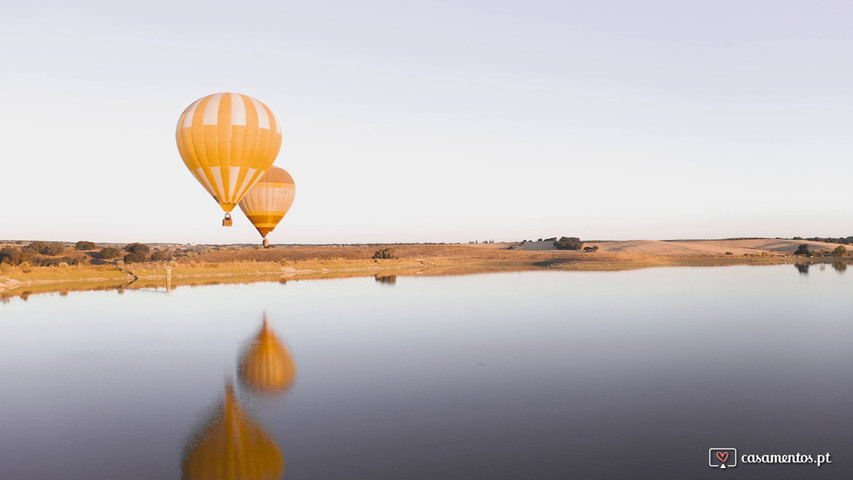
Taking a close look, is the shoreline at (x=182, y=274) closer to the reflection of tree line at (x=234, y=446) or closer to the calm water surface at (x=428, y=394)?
the calm water surface at (x=428, y=394)

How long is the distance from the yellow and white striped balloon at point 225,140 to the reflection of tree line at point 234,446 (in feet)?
71.7

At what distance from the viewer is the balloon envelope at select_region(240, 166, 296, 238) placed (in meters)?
47.6

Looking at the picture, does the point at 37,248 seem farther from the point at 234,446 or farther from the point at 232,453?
the point at 232,453

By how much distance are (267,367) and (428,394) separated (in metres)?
4.50

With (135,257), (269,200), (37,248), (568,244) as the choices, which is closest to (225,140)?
(269,200)

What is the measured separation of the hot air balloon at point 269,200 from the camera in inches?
1874

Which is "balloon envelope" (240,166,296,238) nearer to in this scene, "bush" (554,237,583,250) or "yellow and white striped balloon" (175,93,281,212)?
"yellow and white striped balloon" (175,93,281,212)

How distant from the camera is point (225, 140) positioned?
101 feet

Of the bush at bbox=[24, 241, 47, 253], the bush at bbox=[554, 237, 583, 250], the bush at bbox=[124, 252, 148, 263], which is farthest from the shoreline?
the bush at bbox=[554, 237, 583, 250]

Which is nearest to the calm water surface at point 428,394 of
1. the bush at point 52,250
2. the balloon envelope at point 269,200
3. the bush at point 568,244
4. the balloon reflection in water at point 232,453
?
the balloon reflection in water at point 232,453

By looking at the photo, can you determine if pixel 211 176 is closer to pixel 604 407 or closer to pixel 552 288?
pixel 552 288

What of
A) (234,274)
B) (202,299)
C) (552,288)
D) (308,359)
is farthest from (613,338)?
(234,274)

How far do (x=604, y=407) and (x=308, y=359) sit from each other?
7622 mm

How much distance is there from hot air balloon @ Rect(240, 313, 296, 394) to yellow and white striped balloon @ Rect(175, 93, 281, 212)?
1706cm
